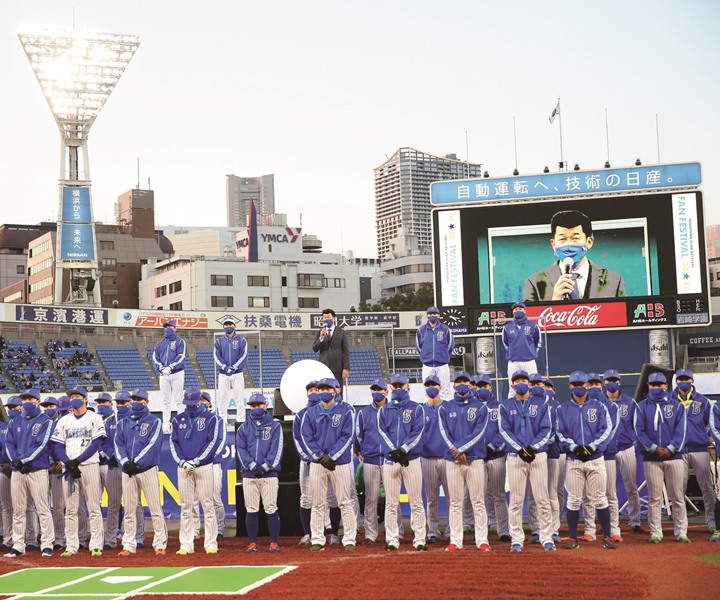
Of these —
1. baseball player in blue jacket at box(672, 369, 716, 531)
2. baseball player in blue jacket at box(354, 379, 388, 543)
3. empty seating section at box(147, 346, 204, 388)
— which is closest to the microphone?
baseball player in blue jacket at box(672, 369, 716, 531)

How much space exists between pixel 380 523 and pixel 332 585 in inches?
252

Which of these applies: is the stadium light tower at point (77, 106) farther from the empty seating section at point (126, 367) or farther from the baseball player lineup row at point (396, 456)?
the baseball player lineup row at point (396, 456)

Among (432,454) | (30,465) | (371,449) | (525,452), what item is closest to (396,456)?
(371,449)

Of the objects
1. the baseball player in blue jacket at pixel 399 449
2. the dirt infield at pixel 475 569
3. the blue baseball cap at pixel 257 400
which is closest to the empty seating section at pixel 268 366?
the blue baseball cap at pixel 257 400

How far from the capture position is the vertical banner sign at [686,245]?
30.0 meters

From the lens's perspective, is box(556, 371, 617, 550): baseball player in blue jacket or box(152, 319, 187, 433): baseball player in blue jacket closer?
box(556, 371, 617, 550): baseball player in blue jacket

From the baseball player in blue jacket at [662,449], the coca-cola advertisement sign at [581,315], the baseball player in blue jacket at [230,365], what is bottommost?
the baseball player in blue jacket at [662,449]

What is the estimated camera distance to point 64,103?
6069cm

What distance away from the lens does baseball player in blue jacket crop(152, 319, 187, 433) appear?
21.4m

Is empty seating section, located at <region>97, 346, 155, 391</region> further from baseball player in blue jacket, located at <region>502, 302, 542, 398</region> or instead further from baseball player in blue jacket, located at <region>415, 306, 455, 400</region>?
baseball player in blue jacket, located at <region>502, 302, 542, 398</region>

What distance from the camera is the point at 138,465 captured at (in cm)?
1567

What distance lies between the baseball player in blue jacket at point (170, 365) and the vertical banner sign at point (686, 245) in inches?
594

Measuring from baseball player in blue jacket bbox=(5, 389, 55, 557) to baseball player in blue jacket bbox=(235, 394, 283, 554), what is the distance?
302cm

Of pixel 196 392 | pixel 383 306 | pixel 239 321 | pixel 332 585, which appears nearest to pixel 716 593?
pixel 332 585
